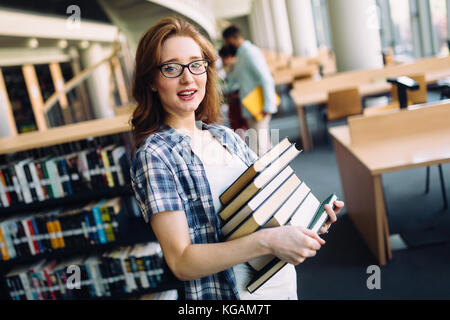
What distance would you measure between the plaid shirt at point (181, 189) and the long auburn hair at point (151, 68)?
0.19 feet

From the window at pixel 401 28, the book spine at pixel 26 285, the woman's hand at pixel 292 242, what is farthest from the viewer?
the window at pixel 401 28

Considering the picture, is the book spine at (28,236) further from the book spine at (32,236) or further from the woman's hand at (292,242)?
the woman's hand at (292,242)

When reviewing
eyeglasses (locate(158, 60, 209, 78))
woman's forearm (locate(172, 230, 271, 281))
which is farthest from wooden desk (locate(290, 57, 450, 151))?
woman's forearm (locate(172, 230, 271, 281))

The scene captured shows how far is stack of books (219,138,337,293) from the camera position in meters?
1.02

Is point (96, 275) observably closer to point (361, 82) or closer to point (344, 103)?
point (344, 103)

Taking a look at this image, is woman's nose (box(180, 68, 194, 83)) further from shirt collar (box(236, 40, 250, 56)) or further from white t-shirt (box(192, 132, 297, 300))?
shirt collar (box(236, 40, 250, 56))

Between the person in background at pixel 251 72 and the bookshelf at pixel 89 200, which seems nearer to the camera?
the bookshelf at pixel 89 200

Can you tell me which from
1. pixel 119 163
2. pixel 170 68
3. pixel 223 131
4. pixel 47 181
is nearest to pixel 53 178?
pixel 47 181

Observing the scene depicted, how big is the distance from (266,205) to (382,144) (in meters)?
2.04

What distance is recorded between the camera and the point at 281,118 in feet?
28.3

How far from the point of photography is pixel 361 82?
6062mm

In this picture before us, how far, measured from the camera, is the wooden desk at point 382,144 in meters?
2.59

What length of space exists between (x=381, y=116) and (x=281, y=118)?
582 centimetres

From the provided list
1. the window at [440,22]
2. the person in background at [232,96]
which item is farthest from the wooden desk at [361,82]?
the window at [440,22]
